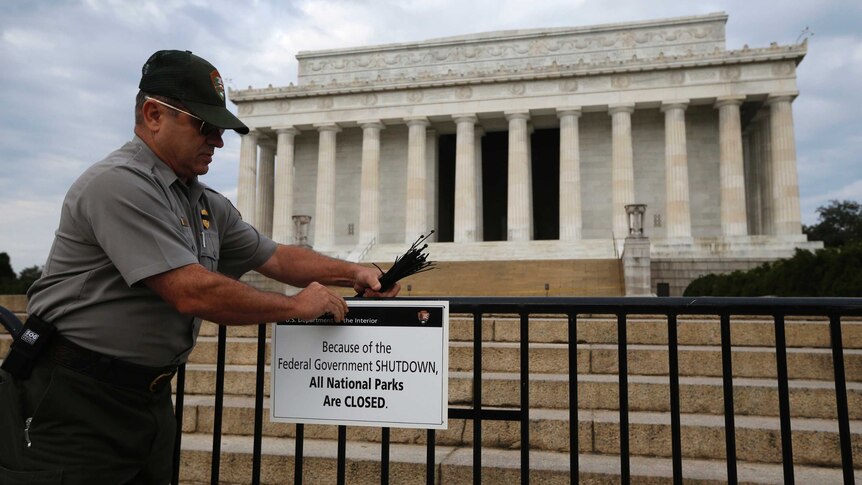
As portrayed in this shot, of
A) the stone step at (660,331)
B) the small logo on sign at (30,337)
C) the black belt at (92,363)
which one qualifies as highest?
the small logo on sign at (30,337)

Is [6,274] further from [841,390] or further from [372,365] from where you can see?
[841,390]

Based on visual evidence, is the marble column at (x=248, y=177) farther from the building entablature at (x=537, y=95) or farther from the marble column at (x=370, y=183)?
the marble column at (x=370, y=183)

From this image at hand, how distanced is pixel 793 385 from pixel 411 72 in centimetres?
4284

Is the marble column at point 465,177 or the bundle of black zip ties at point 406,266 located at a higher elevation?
the marble column at point 465,177

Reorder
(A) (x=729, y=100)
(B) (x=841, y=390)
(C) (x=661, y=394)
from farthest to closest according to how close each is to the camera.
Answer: (A) (x=729, y=100), (C) (x=661, y=394), (B) (x=841, y=390)

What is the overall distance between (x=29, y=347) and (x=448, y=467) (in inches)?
144

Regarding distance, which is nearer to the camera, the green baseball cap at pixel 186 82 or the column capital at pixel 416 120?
the green baseball cap at pixel 186 82

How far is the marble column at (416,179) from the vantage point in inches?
1684

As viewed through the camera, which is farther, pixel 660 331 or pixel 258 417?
pixel 660 331

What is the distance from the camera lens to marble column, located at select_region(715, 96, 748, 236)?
127ft

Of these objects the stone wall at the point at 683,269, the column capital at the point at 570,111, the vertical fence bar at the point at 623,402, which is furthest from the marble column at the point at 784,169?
the vertical fence bar at the point at 623,402

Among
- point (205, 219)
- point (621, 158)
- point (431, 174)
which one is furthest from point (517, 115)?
point (205, 219)

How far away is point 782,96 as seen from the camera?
125ft

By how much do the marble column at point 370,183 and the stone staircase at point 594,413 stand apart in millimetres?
34932
